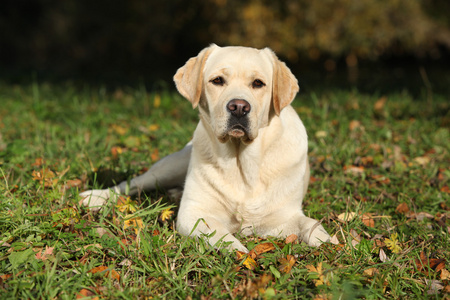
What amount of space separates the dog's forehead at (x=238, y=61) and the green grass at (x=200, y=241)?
3.48 ft

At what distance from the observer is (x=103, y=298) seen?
242cm

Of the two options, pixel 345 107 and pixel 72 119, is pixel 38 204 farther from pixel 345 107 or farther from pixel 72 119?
pixel 345 107

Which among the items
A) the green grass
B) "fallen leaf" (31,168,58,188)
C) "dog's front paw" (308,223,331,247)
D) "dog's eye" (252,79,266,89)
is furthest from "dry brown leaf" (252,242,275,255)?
"fallen leaf" (31,168,58,188)

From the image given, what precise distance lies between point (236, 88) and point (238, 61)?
0.70ft

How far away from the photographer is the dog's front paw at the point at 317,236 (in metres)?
3.03

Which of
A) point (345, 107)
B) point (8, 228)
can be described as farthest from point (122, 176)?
point (345, 107)

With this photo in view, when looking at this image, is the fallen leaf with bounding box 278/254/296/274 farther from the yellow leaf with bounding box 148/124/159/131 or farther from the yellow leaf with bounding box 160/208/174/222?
the yellow leaf with bounding box 148/124/159/131

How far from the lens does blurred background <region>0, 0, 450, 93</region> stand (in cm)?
A: 1244

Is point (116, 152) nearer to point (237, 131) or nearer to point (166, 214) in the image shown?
point (166, 214)

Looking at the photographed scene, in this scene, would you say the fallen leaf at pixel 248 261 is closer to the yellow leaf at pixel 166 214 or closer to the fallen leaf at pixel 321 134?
the yellow leaf at pixel 166 214

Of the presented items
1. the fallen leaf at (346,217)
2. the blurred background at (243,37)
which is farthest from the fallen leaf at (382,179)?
the blurred background at (243,37)

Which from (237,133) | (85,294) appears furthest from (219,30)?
(85,294)

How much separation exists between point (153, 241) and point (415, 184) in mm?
2733

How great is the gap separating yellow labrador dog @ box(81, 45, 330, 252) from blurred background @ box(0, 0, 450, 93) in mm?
6384
